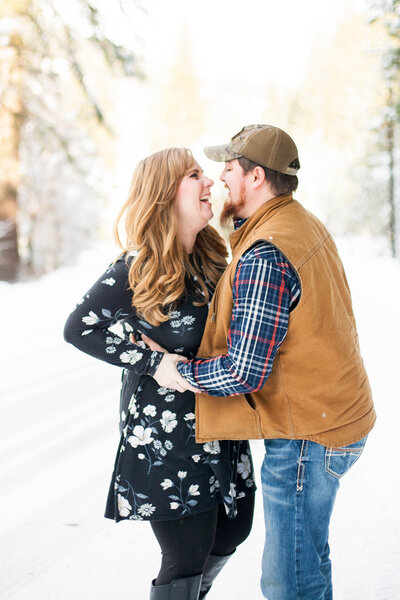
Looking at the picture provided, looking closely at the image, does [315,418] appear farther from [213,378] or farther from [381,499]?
[381,499]

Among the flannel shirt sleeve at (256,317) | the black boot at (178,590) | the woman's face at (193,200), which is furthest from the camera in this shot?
the woman's face at (193,200)

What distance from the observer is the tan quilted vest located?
1.76 metres

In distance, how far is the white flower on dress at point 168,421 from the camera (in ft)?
6.60

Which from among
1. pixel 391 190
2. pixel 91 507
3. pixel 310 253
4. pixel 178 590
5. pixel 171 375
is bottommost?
pixel 91 507

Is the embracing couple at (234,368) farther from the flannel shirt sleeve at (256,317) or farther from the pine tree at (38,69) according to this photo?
the pine tree at (38,69)

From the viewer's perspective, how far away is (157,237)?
2.17 m

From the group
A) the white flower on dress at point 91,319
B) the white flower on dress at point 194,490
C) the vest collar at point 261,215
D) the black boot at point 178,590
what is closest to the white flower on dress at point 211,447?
the white flower on dress at point 194,490

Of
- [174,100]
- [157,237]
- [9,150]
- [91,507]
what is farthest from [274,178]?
[174,100]

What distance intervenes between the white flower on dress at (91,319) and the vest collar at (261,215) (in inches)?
23.5

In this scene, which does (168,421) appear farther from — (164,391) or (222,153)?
(222,153)

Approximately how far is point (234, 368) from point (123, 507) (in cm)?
74

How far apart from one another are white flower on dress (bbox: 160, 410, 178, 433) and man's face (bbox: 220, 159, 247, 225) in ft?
2.49

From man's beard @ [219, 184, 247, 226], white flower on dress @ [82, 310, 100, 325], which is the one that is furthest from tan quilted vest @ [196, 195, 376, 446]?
white flower on dress @ [82, 310, 100, 325]

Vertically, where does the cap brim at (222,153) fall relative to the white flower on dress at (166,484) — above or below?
above
